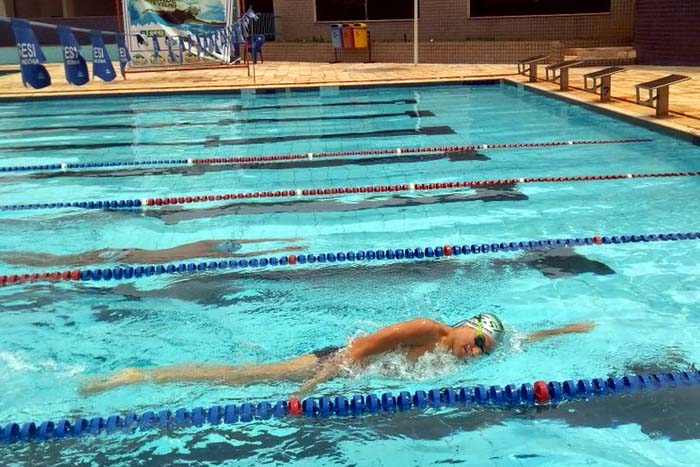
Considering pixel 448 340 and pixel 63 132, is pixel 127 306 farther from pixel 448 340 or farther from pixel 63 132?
pixel 63 132

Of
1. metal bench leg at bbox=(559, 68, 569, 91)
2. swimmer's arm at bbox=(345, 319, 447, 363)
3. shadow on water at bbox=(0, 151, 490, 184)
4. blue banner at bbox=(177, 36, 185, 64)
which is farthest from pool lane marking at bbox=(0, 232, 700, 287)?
blue banner at bbox=(177, 36, 185, 64)

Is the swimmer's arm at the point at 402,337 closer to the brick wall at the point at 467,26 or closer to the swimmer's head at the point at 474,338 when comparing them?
the swimmer's head at the point at 474,338

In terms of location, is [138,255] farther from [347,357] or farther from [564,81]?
[564,81]

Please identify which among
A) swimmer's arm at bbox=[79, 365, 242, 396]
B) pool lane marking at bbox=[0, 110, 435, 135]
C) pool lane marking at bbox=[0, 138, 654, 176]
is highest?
pool lane marking at bbox=[0, 110, 435, 135]

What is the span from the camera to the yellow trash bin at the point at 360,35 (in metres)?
18.8

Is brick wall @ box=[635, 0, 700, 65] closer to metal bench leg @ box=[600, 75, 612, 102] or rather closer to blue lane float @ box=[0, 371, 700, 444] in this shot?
metal bench leg @ box=[600, 75, 612, 102]

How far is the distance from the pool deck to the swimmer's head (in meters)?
5.94

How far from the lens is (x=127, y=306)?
14.4 feet

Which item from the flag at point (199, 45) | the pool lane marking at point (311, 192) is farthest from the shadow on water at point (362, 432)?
the flag at point (199, 45)

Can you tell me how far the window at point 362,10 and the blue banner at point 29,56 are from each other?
9257 mm

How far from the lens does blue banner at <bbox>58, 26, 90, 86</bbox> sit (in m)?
13.8

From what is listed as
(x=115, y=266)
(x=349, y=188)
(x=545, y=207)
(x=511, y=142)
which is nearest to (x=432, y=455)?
(x=115, y=266)

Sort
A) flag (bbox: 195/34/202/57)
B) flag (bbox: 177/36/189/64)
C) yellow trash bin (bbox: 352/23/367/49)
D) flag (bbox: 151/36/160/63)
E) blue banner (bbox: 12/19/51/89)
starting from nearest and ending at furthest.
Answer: blue banner (bbox: 12/19/51/89) → flag (bbox: 151/36/160/63) → flag (bbox: 177/36/189/64) → flag (bbox: 195/34/202/57) → yellow trash bin (bbox: 352/23/367/49)

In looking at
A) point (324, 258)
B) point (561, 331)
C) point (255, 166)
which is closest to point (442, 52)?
point (255, 166)
